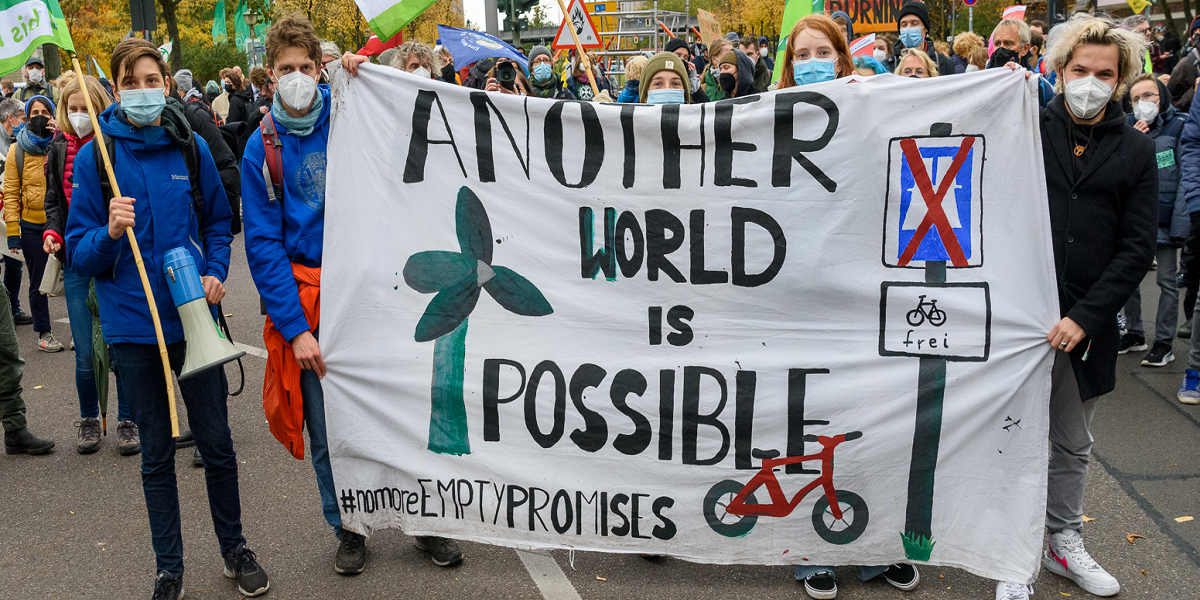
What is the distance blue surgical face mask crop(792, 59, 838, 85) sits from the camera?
3.94 m

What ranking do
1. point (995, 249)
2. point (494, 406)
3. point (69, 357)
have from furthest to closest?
point (69, 357) → point (494, 406) → point (995, 249)

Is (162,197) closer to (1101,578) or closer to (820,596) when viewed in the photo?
(820,596)

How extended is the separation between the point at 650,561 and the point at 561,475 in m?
0.53

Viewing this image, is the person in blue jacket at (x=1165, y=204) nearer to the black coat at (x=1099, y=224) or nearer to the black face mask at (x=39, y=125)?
the black coat at (x=1099, y=224)

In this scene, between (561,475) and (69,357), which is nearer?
(561,475)

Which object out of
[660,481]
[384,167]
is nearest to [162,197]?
[384,167]

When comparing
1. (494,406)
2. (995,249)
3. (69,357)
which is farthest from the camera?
(69,357)

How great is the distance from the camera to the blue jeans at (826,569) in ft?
11.9

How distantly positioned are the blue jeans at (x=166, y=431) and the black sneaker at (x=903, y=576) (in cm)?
235

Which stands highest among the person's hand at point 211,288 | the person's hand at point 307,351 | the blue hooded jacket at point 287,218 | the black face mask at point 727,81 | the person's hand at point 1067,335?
the black face mask at point 727,81

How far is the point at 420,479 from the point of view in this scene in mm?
3787

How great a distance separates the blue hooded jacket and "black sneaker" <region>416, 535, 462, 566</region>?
3.05 feet

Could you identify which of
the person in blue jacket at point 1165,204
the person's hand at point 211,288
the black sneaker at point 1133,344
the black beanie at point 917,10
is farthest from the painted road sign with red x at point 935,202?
the black beanie at point 917,10

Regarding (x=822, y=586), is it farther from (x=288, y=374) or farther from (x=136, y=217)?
(x=136, y=217)
